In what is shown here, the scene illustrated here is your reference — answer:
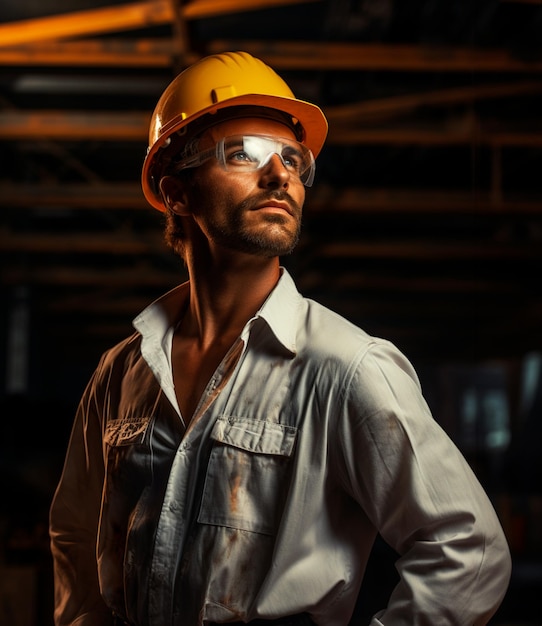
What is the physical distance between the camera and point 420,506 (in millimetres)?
1757

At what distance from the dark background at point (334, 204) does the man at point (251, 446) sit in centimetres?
309

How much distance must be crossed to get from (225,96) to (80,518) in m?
1.13

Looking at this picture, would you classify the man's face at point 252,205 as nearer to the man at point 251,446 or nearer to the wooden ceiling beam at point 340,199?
the man at point 251,446

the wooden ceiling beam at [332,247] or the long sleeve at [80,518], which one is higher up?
the wooden ceiling beam at [332,247]

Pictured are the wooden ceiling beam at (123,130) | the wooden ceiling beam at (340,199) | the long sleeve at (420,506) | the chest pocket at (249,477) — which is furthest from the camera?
the wooden ceiling beam at (340,199)

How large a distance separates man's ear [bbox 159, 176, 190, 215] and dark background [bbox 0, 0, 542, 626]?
2936 millimetres

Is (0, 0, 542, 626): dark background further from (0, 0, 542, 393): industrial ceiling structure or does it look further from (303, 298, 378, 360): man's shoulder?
(303, 298, 378, 360): man's shoulder

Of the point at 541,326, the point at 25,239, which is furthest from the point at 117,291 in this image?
the point at 541,326

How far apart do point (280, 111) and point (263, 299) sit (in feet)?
1.55

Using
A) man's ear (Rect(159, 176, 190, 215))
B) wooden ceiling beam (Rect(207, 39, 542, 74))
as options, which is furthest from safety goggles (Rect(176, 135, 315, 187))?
wooden ceiling beam (Rect(207, 39, 542, 74))

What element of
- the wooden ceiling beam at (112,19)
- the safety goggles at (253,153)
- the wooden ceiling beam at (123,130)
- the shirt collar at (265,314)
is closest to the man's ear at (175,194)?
the safety goggles at (253,153)

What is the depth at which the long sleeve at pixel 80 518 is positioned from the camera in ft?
7.77

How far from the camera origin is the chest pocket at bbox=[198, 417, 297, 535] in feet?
6.11

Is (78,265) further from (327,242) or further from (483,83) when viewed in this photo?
(483,83)
